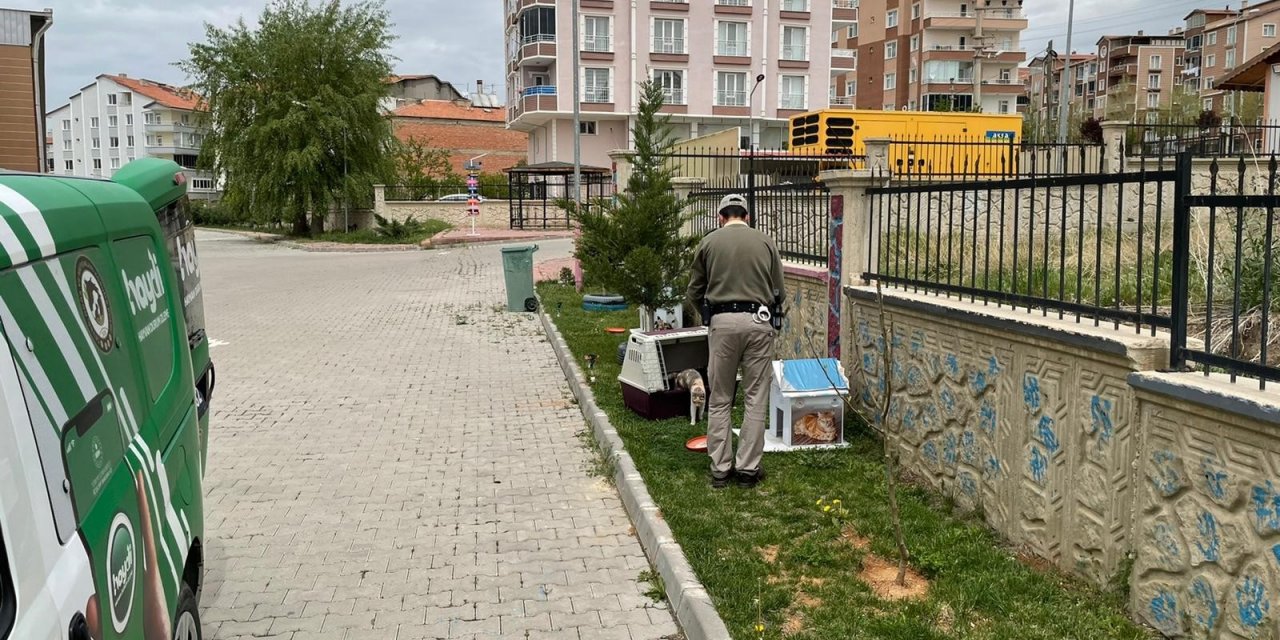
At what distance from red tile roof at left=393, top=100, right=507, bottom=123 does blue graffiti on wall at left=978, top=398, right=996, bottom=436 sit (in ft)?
282

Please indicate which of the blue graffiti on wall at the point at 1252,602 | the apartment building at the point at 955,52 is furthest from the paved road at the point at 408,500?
the apartment building at the point at 955,52

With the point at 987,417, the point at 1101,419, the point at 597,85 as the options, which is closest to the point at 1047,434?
the point at 1101,419

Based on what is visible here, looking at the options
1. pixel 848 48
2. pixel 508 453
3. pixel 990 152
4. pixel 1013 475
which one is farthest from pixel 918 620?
pixel 848 48

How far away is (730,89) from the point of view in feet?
197

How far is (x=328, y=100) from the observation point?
40.0m

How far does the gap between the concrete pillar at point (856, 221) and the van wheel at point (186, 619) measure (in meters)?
5.19

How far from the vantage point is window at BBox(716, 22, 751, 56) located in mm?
59562

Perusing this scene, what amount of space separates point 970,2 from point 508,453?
78.5 meters

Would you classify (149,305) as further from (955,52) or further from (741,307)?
(955,52)

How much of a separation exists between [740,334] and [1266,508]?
131 inches

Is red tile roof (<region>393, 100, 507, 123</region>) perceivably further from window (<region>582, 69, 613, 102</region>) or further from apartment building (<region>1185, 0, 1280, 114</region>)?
apartment building (<region>1185, 0, 1280, 114</region>)

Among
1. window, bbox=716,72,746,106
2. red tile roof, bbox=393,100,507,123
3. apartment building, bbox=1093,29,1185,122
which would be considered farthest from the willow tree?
apartment building, bbox=1093,29,1185,122

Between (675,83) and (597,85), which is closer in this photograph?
(597,85)

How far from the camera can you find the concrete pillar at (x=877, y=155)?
286 inches
